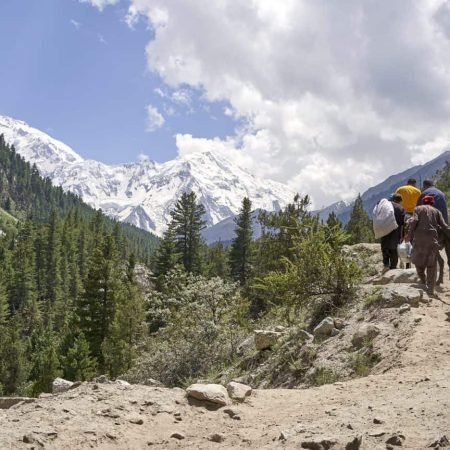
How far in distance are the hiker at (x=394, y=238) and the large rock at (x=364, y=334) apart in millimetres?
3884

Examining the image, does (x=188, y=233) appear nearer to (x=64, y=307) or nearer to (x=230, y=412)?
(x=64, y=307)

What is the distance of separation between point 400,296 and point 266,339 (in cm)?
330

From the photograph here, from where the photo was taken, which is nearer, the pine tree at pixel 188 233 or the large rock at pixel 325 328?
the large rock at pixel 325 328

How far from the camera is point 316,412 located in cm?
640

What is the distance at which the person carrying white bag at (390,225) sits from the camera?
40.0 feet

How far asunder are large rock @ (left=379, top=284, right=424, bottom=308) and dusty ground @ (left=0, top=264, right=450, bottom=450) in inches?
78.8

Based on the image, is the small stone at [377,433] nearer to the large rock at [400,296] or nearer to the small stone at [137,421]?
the small stone at [137,421]

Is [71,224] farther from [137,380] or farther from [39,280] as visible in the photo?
[137,380]

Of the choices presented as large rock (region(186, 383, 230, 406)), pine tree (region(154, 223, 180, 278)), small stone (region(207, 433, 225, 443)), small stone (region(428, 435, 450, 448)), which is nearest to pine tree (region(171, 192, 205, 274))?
pine tree (region(154, 223, 180, 278))

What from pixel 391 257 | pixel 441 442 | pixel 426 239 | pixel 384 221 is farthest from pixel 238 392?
pixel 391 257

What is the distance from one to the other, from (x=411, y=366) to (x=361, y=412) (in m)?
2.03

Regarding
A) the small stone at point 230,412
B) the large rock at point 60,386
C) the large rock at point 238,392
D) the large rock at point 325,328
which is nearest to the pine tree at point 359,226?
the large rock at point 325,328

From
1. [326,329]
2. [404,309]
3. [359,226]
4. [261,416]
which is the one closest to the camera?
[261,416]

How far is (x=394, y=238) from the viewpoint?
493 inches
